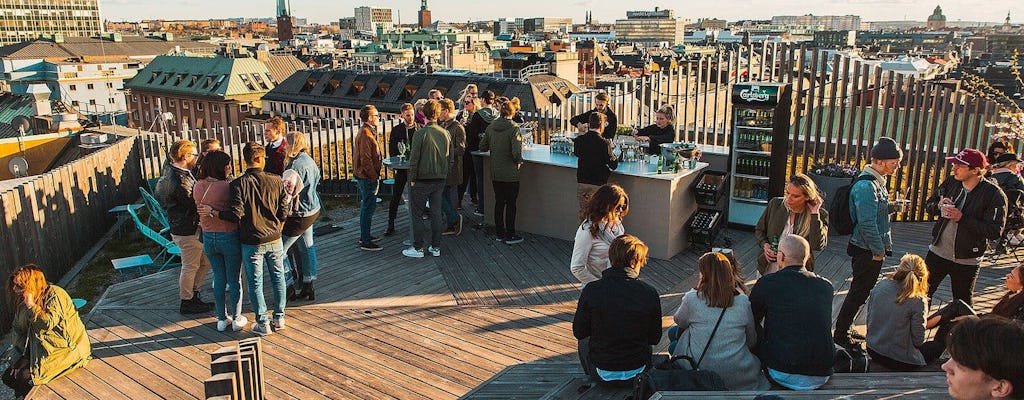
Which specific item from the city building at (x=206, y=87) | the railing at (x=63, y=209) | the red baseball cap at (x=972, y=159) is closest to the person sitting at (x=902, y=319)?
the red baseball cap at (x=972, y=159)

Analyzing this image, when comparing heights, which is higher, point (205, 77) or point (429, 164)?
point (429, 164)

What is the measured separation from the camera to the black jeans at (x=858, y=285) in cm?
551

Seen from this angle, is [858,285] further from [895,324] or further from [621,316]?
[621,316]

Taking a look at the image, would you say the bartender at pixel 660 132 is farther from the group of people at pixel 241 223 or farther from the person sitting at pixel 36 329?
the person sitting at pixel 36 329

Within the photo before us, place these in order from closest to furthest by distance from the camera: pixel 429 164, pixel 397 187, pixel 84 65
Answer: pixel 429 164, pixel 397 187, pixel 84 65

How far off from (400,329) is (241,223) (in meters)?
1.56

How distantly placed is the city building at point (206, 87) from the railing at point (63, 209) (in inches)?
1945

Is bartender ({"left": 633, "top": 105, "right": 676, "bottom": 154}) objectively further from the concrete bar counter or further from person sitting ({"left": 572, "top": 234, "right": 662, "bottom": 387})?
person sitting ({"left": 572, "top": 234, "right": 662, "bottom": 387})

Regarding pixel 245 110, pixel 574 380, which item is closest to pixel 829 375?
pixel 574 380

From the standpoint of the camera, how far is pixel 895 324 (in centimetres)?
486

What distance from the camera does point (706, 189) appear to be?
8125mm

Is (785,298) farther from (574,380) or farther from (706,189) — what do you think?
(706,189)

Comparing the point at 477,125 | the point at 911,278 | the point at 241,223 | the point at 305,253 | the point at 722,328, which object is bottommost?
the point at 305,253

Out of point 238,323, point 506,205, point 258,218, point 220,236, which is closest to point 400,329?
point 238,323
